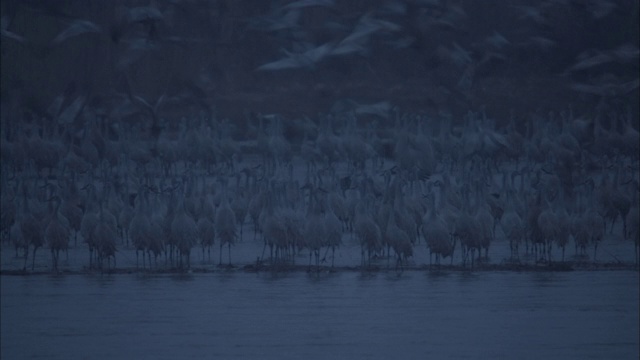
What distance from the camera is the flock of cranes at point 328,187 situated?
27.6 feet

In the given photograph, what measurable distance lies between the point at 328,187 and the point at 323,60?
1156mm

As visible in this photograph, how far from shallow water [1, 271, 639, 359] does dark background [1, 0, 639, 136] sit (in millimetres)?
→ 1693

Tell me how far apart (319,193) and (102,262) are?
162 cm

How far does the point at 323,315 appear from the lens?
24.4 feet

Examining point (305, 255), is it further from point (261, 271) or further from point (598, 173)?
point (598, 173)

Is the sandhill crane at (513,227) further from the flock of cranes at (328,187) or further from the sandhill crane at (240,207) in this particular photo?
the sandhill crane at (240,207)

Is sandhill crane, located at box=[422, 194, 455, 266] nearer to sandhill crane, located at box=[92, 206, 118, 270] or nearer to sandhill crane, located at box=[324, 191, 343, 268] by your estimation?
sandhill crane, located at box=[324, 191, 343, 268]

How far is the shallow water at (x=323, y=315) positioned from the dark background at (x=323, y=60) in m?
1.69

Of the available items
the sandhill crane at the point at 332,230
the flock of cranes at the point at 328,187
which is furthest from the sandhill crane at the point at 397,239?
the sandhill crane at the point at 332,230

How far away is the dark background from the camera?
8.99m

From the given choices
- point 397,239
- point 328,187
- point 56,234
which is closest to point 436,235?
point 397,239

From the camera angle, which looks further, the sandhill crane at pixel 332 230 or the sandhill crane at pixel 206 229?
the sandhill crane at pixel 206 229

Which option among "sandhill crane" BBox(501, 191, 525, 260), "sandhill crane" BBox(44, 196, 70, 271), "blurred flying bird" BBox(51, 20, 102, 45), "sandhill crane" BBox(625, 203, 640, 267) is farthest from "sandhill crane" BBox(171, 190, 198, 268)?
"sandhill crane" BBox(625, 203, 640, 267)

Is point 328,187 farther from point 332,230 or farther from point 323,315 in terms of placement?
point 323,315
